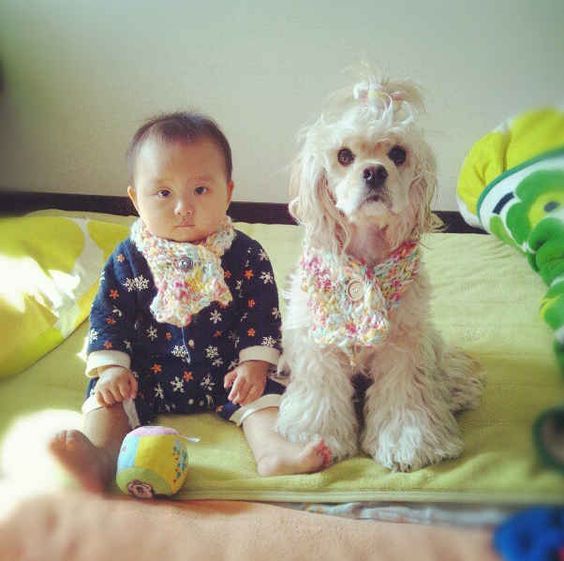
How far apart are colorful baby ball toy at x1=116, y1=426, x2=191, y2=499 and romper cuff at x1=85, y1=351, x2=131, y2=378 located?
14 centimetres

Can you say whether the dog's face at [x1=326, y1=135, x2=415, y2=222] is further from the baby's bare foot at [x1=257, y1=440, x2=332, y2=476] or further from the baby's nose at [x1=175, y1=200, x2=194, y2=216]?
the baby's bare foot at [x1=257, y1=440, x2=332, y2=476]

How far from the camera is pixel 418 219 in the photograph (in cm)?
73

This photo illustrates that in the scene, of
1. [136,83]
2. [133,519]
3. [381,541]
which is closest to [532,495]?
[381,541]

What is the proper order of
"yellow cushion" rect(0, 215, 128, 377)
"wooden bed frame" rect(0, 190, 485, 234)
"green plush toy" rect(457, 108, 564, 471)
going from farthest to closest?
"wooden bed frame" rect(0, 190, 485, 234) → "yellow cushion" rect(0, 215, 128, 377) → "green plush toy" rect(457, 108, 564, 471)

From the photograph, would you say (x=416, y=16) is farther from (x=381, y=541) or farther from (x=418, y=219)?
(x=381, y=541)

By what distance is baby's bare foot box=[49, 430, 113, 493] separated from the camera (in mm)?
624

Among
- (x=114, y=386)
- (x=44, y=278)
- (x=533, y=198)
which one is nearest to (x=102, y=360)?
(x=114, y=386)

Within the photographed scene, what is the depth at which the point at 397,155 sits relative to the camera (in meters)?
0.70

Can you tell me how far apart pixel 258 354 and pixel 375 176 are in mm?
307

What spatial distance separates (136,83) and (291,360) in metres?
0.75

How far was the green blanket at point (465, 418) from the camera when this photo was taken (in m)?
0.57

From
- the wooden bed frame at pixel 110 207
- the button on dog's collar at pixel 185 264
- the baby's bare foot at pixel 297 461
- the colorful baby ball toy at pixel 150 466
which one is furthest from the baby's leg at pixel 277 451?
the wooden bed frame at pixel 110 207

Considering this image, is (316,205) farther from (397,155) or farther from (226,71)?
(226,71)

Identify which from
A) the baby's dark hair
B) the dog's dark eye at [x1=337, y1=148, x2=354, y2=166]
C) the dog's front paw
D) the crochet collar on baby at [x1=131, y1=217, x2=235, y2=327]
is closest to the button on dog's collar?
the crochet collar on baby at [x1=131, y1=217, x2=235, y2=327]
